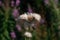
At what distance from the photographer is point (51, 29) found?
6.72ft

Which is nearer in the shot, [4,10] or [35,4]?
[4,10]

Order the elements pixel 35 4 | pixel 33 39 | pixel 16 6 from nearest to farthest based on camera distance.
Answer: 1. pixel 33 39
2. pixel 16 6
3. pixel 35 4

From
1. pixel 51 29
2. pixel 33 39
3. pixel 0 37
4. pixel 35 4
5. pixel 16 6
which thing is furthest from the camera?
pixel 35 4

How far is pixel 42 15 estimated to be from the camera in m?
2.09

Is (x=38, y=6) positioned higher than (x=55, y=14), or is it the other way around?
(x=38, y=6)

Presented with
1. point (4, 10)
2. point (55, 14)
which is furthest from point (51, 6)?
point (4, 10)

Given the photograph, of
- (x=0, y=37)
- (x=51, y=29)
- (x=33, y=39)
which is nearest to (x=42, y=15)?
(x=51, y=29)

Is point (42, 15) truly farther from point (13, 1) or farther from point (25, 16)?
point (13, 1)

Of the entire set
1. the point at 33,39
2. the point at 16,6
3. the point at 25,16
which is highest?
the point at 16,6

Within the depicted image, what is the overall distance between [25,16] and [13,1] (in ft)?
1.24

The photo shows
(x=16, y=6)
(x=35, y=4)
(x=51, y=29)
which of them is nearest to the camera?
(x=51, y=29)

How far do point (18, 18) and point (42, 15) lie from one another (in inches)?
9.2

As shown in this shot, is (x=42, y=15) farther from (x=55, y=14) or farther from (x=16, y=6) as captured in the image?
(x=16, y=6)

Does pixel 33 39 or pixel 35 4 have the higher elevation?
pixel 35 4
